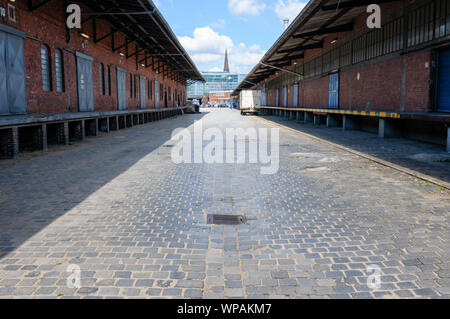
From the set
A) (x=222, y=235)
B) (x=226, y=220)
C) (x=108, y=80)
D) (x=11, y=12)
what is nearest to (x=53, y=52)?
(x=11, y=12)

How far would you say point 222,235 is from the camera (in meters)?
4.54

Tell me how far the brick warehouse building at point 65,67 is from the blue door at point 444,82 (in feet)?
38.4

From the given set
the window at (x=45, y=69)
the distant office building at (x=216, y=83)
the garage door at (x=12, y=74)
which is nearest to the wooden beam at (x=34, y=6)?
the garage door at (x=12, y=74)

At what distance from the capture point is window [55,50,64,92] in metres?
15.5

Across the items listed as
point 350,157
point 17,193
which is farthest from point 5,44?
point 350,157

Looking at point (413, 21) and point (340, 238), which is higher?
point (413, 21)

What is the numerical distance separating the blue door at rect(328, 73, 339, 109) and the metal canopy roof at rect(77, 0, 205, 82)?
10.3m

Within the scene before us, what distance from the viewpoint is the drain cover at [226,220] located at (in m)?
5.00

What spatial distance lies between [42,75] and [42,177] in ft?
25.6

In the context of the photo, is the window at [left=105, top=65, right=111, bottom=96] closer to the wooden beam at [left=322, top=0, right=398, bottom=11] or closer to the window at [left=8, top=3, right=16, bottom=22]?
the window at [left=8, top=3, right=16, bottom=22]

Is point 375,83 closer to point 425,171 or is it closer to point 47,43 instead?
point 425,171

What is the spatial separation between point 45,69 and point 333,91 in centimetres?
1607

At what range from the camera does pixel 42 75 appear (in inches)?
555

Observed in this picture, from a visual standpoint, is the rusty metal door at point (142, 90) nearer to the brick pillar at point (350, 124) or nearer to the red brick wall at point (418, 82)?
the brick pillar at point (350, 124)
